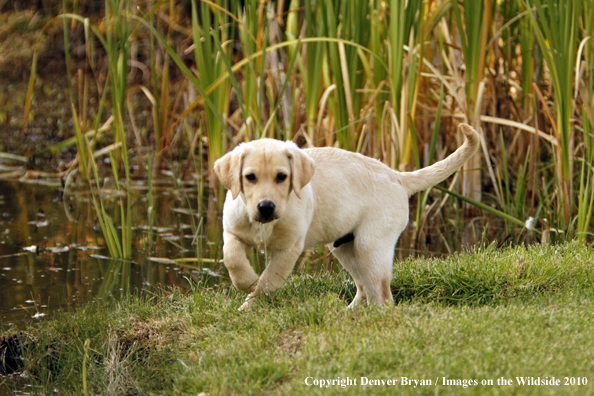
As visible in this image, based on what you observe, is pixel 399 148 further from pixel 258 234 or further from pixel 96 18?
pixel 96 18

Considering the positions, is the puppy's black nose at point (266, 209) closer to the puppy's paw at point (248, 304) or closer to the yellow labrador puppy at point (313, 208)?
the yellow labrador puppy at point (313, 208)

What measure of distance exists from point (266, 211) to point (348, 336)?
0.66 metres

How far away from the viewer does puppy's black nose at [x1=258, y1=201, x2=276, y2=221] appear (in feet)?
9.93

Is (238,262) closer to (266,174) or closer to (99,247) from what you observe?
(266,174)

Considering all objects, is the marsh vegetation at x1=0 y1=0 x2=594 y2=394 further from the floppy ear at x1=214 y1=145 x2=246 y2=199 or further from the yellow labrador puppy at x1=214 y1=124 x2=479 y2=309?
the floppy ear at x1=214 y1=145 x2=246 y2=199

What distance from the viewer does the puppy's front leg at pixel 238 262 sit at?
10.8ft

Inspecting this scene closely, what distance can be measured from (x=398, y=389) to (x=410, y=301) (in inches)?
51.0

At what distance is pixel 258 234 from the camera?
10.8ft

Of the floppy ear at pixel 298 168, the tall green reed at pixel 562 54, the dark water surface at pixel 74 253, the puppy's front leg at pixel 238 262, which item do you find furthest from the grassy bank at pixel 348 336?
the tall green reed at pixel 562 54

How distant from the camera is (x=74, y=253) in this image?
5.09 metres

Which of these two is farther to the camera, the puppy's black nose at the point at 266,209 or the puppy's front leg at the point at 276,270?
the puppy's front leg at the point at 276,270

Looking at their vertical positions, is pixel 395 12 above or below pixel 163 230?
above

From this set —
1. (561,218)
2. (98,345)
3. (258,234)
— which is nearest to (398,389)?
(258,234)

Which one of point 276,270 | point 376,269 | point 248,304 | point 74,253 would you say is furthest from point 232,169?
point 74,253
